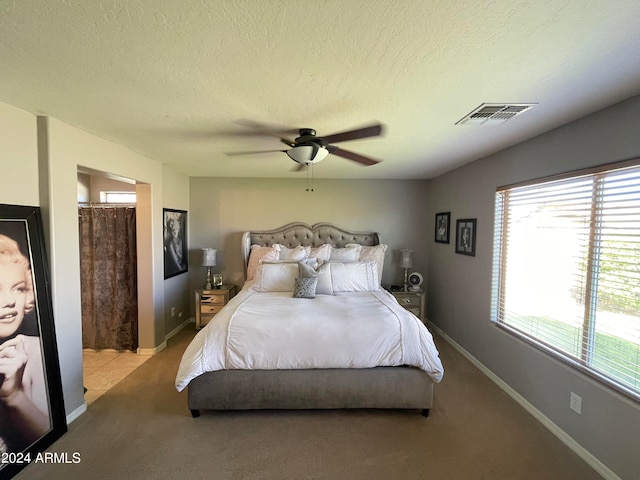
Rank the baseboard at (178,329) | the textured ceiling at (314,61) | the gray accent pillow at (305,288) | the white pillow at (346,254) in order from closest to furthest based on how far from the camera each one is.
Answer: the textured ceiling at (314,61)
the gray accent pillow at (305,288)
the baseboard at (178,329)
the white pillow at (346,254)

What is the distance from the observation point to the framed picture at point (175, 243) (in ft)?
12.5

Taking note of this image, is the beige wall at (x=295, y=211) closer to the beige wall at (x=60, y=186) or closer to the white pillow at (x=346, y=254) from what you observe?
the white pillow at (x=346, y=254)

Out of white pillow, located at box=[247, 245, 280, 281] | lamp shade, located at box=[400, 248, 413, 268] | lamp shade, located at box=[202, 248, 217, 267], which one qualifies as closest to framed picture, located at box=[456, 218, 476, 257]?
lamp shade, located at box=[400, 248, 413, 268]

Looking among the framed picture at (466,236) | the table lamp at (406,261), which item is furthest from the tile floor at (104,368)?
the framed picture at (466,236)

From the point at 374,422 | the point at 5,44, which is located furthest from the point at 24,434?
the point at 374,422

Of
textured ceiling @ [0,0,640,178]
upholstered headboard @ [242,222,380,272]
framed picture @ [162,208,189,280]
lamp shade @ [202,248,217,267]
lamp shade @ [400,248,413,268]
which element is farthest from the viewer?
upholstered headboard @ [242,222,380,272]

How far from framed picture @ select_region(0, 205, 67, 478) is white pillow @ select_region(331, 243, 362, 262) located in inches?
122

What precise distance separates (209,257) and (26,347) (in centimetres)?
242

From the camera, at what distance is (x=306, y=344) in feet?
7.64

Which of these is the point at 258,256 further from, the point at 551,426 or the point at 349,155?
the point at 551,426

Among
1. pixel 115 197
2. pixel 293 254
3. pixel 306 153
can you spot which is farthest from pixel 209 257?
pixel 306 153

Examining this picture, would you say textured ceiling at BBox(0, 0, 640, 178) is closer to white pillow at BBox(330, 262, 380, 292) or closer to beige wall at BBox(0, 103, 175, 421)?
beige wall at BBox(0, 103, 175, 421)

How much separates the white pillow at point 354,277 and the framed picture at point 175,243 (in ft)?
7.53

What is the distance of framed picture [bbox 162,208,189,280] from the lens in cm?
382
